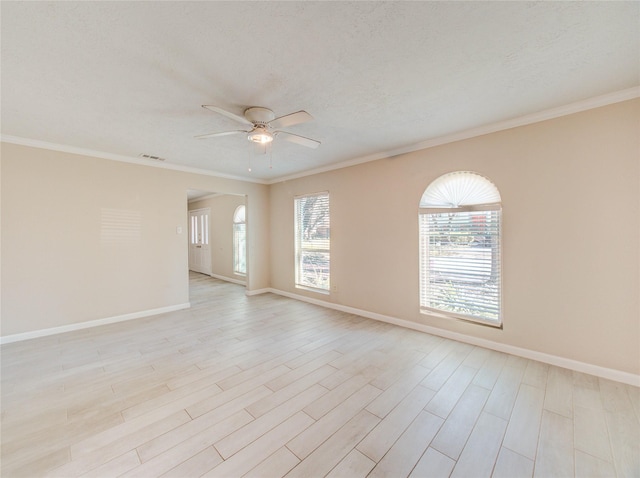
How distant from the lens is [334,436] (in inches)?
69.0

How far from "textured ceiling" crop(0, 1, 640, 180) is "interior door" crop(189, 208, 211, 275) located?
5647mm

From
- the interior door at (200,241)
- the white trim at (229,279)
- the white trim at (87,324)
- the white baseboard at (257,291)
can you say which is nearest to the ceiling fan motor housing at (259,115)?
the white trim at (87,324)

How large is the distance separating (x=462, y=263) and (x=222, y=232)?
6635mm

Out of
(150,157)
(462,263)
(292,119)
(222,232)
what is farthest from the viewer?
(222,232)

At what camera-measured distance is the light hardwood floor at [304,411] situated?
155cm

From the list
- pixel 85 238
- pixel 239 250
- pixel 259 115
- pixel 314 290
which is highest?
pixel 259 115

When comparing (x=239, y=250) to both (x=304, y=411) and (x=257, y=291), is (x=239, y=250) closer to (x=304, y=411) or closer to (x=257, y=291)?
(x=257, y=291)

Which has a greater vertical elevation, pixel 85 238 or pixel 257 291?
pixel 85 238

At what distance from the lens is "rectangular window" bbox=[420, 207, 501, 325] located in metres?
3.08

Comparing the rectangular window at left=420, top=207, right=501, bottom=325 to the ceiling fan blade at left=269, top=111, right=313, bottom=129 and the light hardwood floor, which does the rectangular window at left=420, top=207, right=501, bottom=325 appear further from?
the ceiling fan blade at left=269, top=111, right=313, bottom=129

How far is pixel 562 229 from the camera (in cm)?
262

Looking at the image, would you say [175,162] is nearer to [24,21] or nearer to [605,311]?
[24,21]

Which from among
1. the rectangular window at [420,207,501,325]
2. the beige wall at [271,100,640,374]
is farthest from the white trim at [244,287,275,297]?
the rectangular window at [420,207,501,325]

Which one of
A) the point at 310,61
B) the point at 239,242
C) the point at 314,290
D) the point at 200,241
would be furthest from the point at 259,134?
→ the point at 200,241
